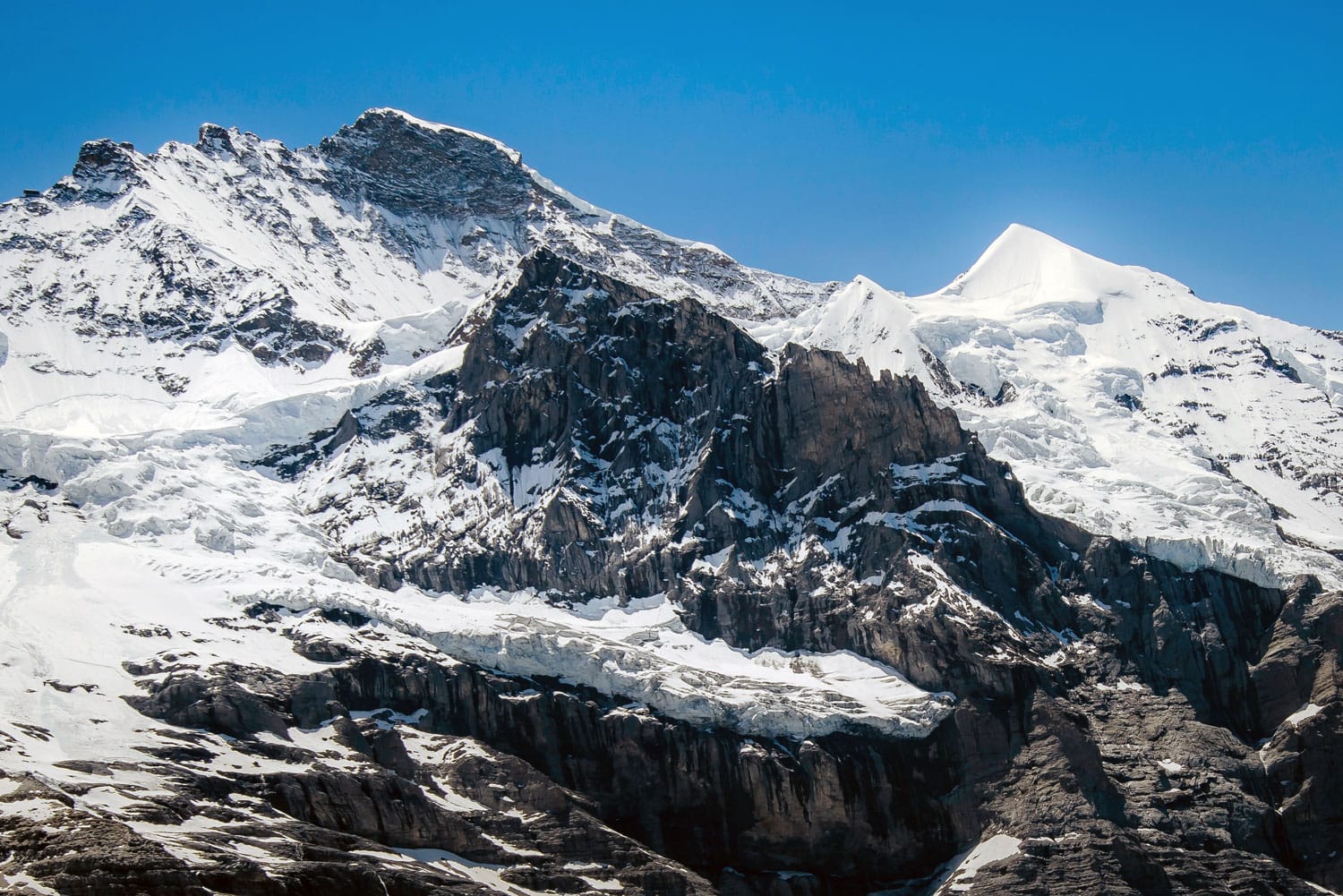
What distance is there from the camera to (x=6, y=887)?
155 meters

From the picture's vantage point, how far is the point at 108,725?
197 m

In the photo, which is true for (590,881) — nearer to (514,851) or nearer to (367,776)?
(514,851)

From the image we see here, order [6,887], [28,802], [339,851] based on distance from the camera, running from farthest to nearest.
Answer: [339,851], [28,802], [6,887]

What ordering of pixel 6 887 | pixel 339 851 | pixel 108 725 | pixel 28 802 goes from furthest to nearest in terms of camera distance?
pixel 108 725, pixel 339 851, pixel 28 802, pixel 6 887

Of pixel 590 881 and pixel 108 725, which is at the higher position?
pixel 108 725

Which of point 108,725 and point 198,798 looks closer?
point 198,798

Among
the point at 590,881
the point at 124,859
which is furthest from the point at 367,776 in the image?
the point at 124,859

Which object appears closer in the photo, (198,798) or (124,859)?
(124,859)

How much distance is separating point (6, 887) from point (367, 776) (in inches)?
1956

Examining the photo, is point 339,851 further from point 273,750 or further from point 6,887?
point 6,887

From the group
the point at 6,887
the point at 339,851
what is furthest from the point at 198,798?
the point at 6,887

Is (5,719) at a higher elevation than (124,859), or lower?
higher

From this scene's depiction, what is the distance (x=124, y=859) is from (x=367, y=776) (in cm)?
3885

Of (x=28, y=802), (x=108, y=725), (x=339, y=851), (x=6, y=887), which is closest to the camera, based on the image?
(x=6, y=887)
